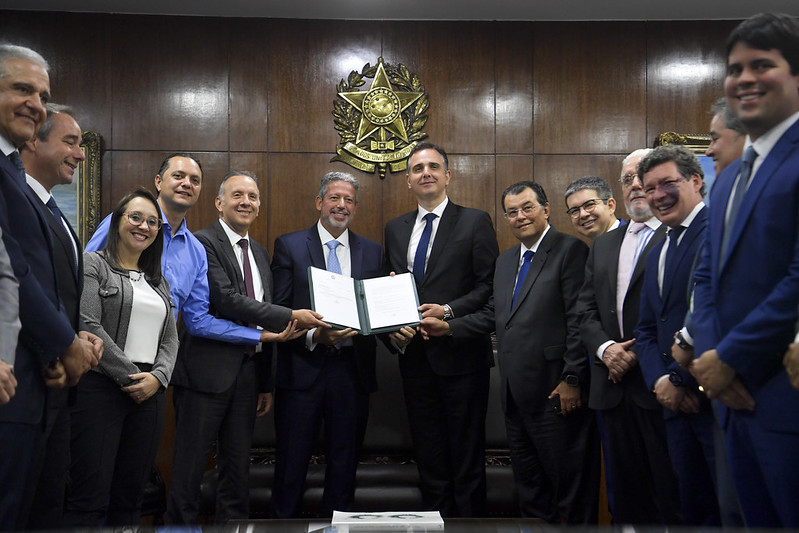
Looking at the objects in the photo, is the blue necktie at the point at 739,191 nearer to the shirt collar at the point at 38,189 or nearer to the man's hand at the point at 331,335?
the man's hand at the point at 331,335

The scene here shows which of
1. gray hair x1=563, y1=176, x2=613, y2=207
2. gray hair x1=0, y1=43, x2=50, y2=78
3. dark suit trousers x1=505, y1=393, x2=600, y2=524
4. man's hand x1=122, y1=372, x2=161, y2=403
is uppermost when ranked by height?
gray hair x1=0, y1=43, x2=50, y2=78

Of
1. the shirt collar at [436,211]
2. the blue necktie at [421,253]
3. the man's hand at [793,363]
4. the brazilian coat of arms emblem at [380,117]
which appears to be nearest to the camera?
the man's hand at [793,363]

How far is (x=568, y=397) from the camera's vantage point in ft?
9.58

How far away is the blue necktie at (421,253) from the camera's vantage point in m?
3.42

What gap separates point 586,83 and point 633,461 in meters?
3.40

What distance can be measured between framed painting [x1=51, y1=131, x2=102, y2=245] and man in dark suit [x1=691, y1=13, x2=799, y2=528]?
4369mm

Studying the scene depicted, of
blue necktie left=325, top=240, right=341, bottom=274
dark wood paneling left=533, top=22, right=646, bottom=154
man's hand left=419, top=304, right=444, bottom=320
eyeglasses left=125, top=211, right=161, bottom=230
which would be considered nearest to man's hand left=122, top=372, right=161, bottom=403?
eyeglasses left=125, top=211, right=161, bottom=230

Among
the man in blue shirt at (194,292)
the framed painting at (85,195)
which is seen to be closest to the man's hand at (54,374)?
the man in blue shirt at (194,292)

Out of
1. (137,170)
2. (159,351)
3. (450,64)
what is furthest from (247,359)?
(450,64)

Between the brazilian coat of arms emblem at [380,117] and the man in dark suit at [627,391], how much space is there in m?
2.57

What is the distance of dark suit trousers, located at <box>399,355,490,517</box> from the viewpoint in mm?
3242

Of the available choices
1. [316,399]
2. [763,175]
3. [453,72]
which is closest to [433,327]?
[316,399]

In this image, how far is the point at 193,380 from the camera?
305 centimetres

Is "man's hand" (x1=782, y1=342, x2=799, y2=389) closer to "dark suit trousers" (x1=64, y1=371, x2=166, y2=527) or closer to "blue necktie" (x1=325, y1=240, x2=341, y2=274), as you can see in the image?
"dark suit trousers" (x1=64, y1=371, x2=166, y2=527)
